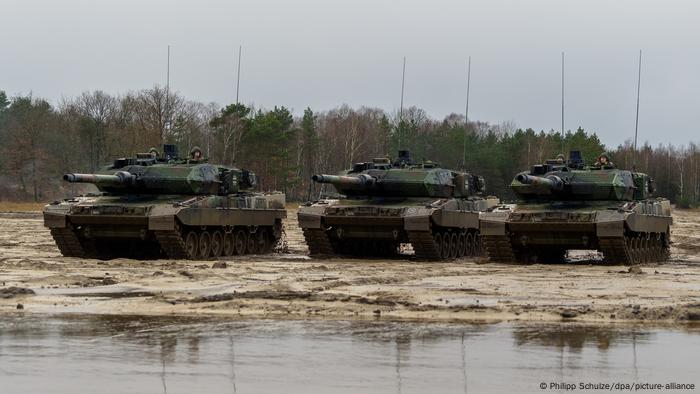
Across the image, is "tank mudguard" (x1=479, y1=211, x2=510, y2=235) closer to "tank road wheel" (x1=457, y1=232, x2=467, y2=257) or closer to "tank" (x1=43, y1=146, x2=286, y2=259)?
"tank road wheel" (x1=457, y1=232, x2=467, y2=257)

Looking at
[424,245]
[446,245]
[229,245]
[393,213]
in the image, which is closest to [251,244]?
[229,245]

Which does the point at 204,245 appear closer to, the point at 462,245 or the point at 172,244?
the point at 172,244

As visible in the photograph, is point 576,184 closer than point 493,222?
No

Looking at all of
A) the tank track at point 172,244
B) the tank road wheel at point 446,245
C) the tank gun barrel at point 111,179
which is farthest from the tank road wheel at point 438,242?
the tank gun barrel at point 111,179

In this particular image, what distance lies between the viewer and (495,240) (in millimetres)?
28516

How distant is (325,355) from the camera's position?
12742 mm

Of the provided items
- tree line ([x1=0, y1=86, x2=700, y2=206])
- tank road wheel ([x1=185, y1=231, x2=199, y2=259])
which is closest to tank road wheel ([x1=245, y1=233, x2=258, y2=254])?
tank road wheel ([x1=185, y1=231, x2=199, y2=259])

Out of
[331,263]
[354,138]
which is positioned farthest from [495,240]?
[354,138]

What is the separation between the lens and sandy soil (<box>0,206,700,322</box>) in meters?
17.0

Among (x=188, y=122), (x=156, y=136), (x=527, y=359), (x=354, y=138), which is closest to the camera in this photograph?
(x=527, y=359)

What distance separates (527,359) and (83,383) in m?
4.26

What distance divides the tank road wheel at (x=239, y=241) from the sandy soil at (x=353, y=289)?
6.97 feet

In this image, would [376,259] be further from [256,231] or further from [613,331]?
[613,331]

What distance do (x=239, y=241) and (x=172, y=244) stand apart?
13.2ft
